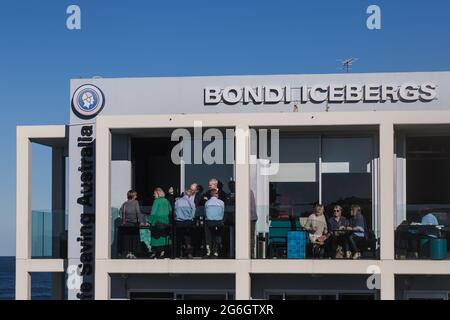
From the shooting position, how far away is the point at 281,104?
19.0 m

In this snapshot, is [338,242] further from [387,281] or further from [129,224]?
[129,224]

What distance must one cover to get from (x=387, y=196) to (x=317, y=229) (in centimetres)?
145

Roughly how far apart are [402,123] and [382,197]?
146cm

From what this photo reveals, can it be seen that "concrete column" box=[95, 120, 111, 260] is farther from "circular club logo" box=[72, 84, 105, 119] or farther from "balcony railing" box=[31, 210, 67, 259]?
"balcony railing" box=[31, 210, 67, 259]

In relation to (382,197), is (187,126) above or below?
above

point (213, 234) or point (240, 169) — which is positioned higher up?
point (240, 169)

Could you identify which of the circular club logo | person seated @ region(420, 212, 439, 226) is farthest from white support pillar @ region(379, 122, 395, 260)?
the circular club logo

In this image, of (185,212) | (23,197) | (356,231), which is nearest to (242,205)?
(185,212)

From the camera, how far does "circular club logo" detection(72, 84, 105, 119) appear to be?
1922cm

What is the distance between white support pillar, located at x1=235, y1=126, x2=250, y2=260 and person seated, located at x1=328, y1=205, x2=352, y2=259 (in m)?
1.58

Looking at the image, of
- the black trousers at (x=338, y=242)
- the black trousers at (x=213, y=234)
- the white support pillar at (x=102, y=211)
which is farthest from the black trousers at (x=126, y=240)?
the black trousers at (x=338, y=242)

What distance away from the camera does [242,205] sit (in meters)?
17.2
